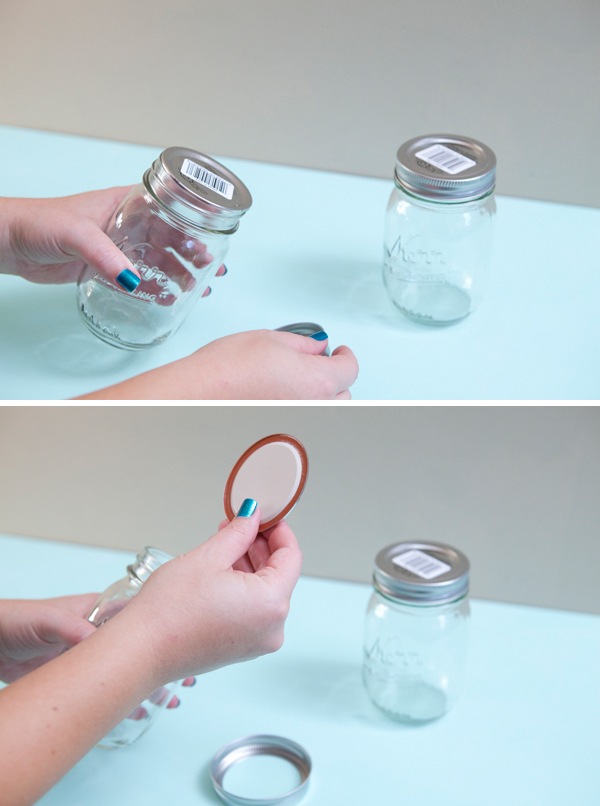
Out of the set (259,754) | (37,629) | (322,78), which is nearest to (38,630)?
(37,629)

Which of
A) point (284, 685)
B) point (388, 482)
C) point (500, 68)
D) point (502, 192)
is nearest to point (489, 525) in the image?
point (388, 482)

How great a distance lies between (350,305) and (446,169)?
193mm

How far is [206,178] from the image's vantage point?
2.30ft

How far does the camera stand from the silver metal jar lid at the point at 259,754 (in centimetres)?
69

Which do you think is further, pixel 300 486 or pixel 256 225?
pixel 256 225

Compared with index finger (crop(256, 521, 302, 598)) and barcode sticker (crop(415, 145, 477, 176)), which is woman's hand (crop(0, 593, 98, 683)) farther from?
barcode sticker (crop(415, 145, 477, 176))

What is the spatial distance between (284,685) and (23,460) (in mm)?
569

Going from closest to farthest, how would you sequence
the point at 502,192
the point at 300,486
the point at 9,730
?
the point at 9,730 < the point at 300,486 < the point at 502,192

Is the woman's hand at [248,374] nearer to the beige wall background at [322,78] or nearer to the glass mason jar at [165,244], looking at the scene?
the glass mason jar at [165,244]

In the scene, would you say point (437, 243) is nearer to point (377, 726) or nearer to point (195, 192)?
point (195, 192)

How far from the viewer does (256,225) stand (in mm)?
998

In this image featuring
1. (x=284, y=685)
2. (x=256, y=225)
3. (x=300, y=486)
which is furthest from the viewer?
(x=256, y=225)

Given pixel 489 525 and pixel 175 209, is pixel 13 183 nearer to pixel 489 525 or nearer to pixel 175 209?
pixel 175 209

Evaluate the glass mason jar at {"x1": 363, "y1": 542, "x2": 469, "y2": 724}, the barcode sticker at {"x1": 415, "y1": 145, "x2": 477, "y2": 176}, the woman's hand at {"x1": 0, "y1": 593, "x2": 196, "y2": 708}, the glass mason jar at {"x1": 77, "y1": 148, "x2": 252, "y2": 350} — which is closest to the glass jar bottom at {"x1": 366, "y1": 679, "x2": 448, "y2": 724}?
the glass mason jar at {"x1": 363, "y1": 542, "x2": 469, "y2": 724}
